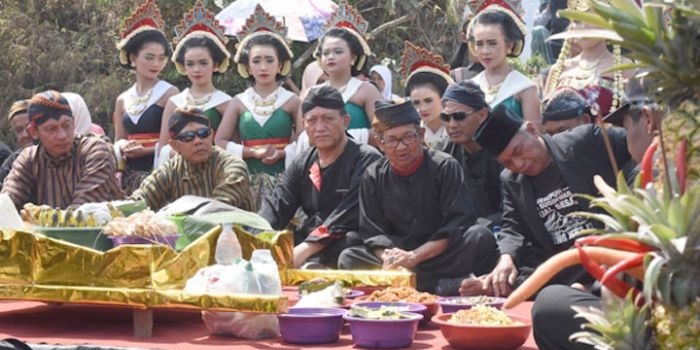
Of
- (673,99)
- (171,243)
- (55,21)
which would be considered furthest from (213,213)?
(55,21)

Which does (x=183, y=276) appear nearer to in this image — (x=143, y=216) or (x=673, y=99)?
(x=143, y=216)

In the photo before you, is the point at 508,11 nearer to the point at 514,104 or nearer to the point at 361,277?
the point at 514,104

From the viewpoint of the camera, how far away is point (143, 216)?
15.6 feet

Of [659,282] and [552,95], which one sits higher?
[552,95]

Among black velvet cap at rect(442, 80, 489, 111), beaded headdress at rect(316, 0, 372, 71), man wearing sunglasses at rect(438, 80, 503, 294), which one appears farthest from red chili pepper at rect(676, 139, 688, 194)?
beaded headdress at rect(316, 0, 372, 71)

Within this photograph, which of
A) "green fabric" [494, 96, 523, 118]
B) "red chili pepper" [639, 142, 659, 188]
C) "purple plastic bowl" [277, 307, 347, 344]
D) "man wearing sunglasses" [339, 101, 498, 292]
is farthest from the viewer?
"green fabric" [494, 96, 523, 118]

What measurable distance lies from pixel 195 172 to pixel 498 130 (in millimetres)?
1824

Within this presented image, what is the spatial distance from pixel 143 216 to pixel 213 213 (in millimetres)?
539

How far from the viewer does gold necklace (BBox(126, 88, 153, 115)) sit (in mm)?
7457

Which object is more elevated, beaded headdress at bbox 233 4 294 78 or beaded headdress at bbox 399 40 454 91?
beaded headdress at bbox 233 4 294 78

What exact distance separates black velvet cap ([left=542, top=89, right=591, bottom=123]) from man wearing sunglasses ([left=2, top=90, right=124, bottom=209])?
2.25 meters

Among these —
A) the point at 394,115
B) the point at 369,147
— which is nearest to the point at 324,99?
the point at 369,147

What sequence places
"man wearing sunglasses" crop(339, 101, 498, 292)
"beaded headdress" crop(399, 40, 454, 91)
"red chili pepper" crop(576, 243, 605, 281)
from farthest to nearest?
"beaded headdress" crop(399, 40, 454, 91), "man wearing sunglasses" crop(339, 101, 498, 292), "red chili pepper" crop(576, 243, 605, 281)

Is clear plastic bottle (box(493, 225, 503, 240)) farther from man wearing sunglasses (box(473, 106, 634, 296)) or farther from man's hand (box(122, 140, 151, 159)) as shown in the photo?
man's hand (box(122, 140, 151, 159))
